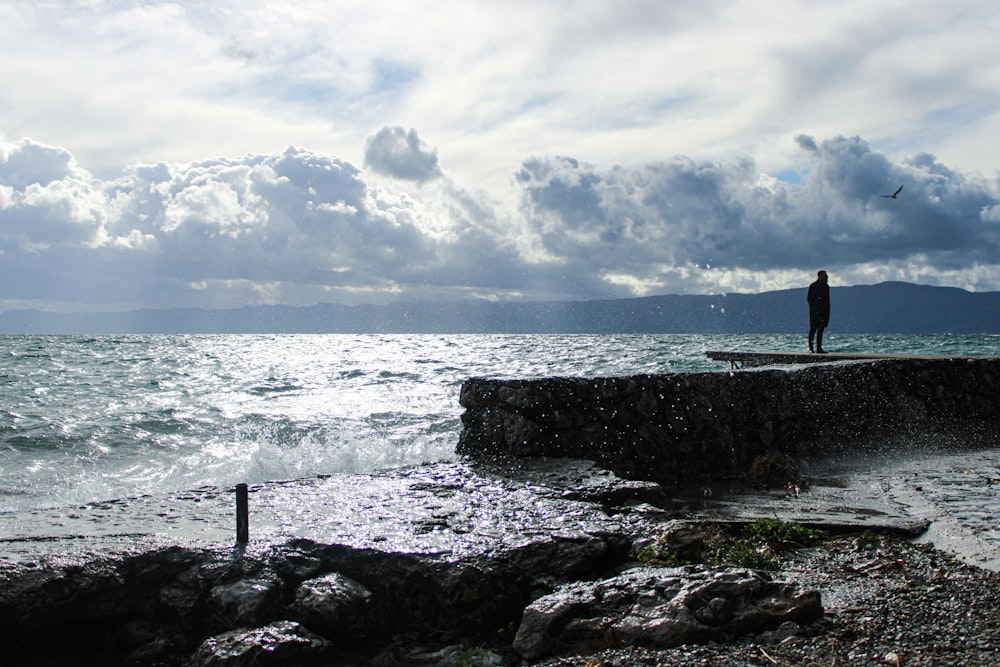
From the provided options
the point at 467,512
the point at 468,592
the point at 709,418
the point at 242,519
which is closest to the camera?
the point at 468,592

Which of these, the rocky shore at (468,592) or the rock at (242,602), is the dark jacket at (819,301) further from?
the rock at (242,602)

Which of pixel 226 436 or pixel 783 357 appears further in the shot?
pixel 226 436

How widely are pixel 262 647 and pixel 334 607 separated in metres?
0.51

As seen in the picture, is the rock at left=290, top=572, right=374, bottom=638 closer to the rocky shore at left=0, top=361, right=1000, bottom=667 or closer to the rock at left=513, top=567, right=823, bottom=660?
the rocky shore at left=0, top=361, right=1000, bottom=667

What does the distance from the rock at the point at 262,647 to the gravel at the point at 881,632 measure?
4.31ft

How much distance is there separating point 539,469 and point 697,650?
12.2 ft

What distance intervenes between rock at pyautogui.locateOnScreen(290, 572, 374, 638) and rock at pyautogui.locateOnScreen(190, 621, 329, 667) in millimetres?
124

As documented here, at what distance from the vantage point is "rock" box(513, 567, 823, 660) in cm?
376

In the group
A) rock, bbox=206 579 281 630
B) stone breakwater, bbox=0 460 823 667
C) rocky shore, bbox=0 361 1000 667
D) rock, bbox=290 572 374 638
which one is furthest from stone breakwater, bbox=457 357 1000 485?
rock, bbox=206 579 281 630

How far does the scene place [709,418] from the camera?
913cm

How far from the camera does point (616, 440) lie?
856cm

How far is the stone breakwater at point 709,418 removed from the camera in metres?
8.23

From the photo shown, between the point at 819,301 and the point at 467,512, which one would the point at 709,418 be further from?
the point at 819,301

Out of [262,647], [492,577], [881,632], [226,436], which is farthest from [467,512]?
[226,436]
